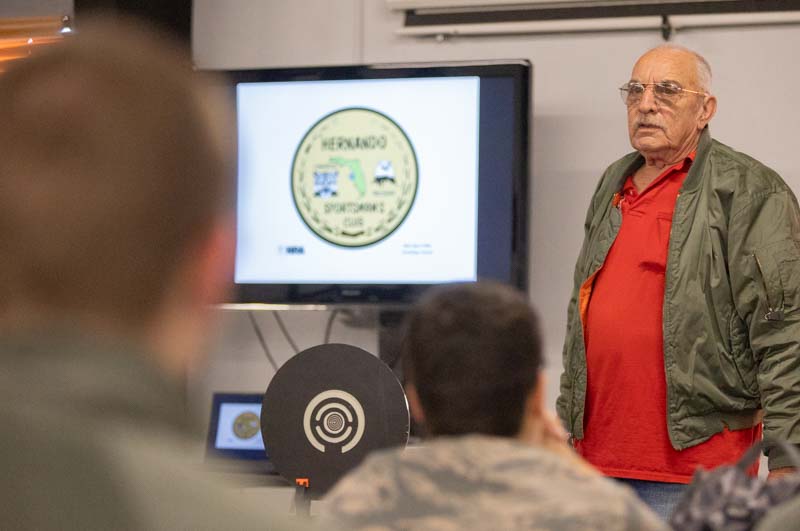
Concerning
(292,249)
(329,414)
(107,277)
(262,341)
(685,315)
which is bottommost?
(262,341)

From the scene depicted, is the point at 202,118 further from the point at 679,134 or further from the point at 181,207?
the point at 679,134

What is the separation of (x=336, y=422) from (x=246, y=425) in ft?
5.01

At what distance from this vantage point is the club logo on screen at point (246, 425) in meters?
4.10

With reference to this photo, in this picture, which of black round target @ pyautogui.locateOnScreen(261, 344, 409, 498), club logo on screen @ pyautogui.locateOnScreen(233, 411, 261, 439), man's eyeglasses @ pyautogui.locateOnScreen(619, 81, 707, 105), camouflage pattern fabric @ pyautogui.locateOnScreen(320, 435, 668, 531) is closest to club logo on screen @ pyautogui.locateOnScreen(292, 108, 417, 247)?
club logo on screen @ pyautogui.locateOnScreen(233, 411, 261, 439)

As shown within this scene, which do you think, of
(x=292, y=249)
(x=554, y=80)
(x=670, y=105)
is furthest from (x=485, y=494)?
(x=554, y=80)

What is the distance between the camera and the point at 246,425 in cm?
412

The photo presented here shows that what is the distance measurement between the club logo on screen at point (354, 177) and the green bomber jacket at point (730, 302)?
1181 mm

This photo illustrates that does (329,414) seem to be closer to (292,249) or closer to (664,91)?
(664,91)

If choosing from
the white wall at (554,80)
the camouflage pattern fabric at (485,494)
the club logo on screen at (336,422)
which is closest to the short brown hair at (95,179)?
the camouflage pattern fabric at (485,494)

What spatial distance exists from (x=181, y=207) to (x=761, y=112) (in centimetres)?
370

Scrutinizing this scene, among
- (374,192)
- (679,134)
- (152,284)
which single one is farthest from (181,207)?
(374,192)

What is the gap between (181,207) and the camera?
0.72 meters

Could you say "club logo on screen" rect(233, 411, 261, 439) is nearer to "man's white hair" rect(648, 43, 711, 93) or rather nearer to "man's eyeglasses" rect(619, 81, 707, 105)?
"man's eyeglasses" rect(619, 81, 707, 105)

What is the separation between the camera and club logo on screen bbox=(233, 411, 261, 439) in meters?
4.10
